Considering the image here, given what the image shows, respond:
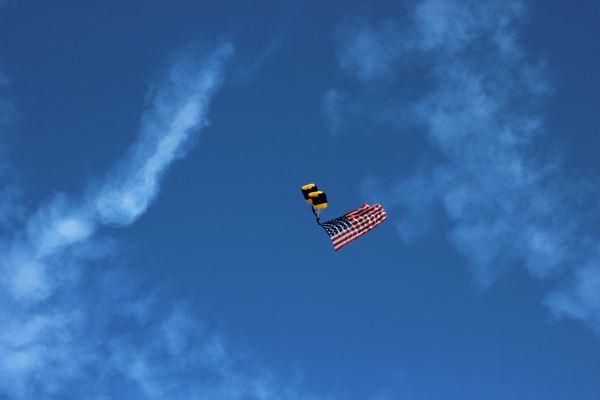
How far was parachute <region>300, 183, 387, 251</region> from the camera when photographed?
73688mm

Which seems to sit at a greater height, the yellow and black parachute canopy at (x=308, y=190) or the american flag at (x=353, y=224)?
the yellow and black parachute canopy at (x=308, y=190)

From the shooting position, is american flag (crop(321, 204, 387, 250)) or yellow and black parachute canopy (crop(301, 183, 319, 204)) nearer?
american flag (crop(321, 204, 387, 250))

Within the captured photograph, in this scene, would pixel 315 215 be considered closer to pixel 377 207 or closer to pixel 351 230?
pixel 351 230

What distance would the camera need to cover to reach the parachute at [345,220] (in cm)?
7369

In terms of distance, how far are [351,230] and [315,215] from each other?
4669 millimetres

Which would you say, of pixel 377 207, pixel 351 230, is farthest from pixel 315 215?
pixel 377 207

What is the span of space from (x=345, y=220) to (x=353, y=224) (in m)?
1.24

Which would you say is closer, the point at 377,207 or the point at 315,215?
the point at 315,215

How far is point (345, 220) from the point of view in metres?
77.6

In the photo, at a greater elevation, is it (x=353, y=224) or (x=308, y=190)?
(x=308, y=190)

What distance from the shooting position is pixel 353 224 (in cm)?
7688

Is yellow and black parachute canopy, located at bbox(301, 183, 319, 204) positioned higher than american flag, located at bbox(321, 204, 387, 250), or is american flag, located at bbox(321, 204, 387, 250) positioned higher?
yellow and black parachute canopy, located at bbox(301, 183, 319, 204)

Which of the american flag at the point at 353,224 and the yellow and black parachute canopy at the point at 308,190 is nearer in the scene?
the american flag at the point at 353,224

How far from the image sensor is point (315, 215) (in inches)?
2995
